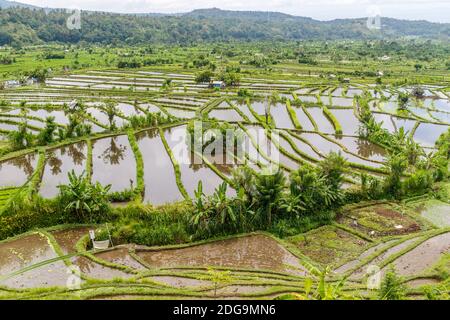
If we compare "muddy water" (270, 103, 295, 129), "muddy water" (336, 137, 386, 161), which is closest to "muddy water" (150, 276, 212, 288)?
"muddy water" (336, 137, 386, 161)

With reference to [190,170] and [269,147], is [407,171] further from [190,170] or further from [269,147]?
[190,170]

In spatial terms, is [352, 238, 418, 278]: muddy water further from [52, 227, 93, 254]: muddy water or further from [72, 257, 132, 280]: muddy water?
[52, 227, 93, 254]: muddy water

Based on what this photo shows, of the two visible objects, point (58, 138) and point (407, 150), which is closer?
point (407, 150)

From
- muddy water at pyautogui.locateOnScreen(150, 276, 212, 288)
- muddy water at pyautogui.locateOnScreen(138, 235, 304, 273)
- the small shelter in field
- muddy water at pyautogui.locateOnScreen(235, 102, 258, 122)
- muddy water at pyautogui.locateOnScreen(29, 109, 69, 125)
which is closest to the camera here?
muddy water at pyautogui.locateOnScreen(150, 276, 212, 288)

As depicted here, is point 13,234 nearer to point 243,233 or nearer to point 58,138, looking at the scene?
point 243,233

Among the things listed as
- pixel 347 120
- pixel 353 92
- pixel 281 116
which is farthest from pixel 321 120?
pixel 353 92
